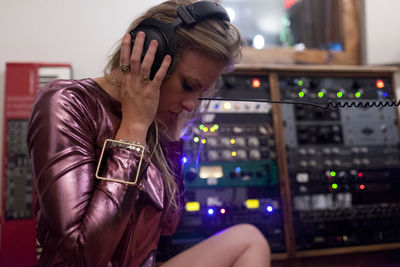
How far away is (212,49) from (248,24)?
3.88 ft

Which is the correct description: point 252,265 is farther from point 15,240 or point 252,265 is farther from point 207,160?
point 15,240

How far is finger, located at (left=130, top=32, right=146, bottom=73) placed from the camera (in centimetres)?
57

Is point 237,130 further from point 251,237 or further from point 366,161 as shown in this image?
point 366,161

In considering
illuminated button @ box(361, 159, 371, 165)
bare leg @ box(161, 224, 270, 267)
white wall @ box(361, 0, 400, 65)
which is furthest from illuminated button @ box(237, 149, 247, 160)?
white wall @ box(361, 0, 400, 65)

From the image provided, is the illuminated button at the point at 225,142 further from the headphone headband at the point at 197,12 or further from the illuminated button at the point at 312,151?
the headphone headband at the point at 197,12

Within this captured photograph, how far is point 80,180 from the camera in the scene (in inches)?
19.7

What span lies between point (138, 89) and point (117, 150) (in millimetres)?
132

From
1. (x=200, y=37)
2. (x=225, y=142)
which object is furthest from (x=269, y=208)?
(x=200, y=37)

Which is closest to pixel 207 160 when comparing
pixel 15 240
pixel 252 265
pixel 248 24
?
pixel 252 265

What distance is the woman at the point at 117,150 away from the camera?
0.48 m

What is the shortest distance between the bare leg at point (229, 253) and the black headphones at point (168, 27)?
1.68ft

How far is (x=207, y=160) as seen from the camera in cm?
117

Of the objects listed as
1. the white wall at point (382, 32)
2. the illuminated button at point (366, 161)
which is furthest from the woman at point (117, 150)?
the white wall at point (382, 32)

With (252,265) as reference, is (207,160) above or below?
above
